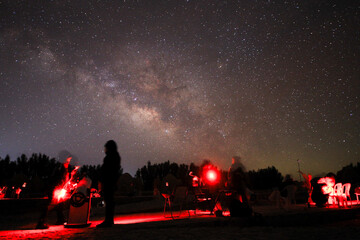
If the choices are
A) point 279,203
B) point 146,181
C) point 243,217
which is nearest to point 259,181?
point 146,181

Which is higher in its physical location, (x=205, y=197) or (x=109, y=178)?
(x=109, y=178)

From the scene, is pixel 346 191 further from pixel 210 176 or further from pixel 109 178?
pixel 109 178

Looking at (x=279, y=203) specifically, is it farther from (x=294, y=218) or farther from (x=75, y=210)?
(x=75, y=210)

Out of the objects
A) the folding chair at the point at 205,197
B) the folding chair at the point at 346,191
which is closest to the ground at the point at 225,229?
the folding chair at the point at 346,191

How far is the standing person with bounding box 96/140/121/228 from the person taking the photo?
552cm

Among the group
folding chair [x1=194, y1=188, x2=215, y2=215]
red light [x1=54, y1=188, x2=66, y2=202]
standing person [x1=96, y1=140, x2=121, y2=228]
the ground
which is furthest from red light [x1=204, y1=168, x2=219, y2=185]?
red light [x1=54, y1=188, x2=66, y2=202]

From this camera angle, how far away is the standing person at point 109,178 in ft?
18.1

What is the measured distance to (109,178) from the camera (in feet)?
18.4

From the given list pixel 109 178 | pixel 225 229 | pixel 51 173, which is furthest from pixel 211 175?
pixel 51 173

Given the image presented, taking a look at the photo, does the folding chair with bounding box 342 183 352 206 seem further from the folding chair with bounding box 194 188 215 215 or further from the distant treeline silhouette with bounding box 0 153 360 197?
the distant treeline silhouette with bounding box 0 153 360 197

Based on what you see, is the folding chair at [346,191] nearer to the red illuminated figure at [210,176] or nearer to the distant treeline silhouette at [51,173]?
the red illuminated figure at [210,176]

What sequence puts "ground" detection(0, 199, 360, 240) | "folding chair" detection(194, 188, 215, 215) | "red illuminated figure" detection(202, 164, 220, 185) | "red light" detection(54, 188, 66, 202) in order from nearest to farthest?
"ground" detection(0, 199, 360, 240) < "red light" detection(54, 188, 66, 202) < "folding chair" detection(194, 188, 215, 215) < "red illuminated figure" detection(202, 164, 220, 185)

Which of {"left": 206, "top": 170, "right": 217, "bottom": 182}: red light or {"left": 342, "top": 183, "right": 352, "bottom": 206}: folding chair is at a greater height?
{"left": 206, "top": 170, "right": 217, "bottom": 182}: red light

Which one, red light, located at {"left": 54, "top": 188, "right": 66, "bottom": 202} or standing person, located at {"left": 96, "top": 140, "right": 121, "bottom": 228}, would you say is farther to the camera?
red light, located at {"left": 54, "top": 188, "right": 66, "bottom": 202}
